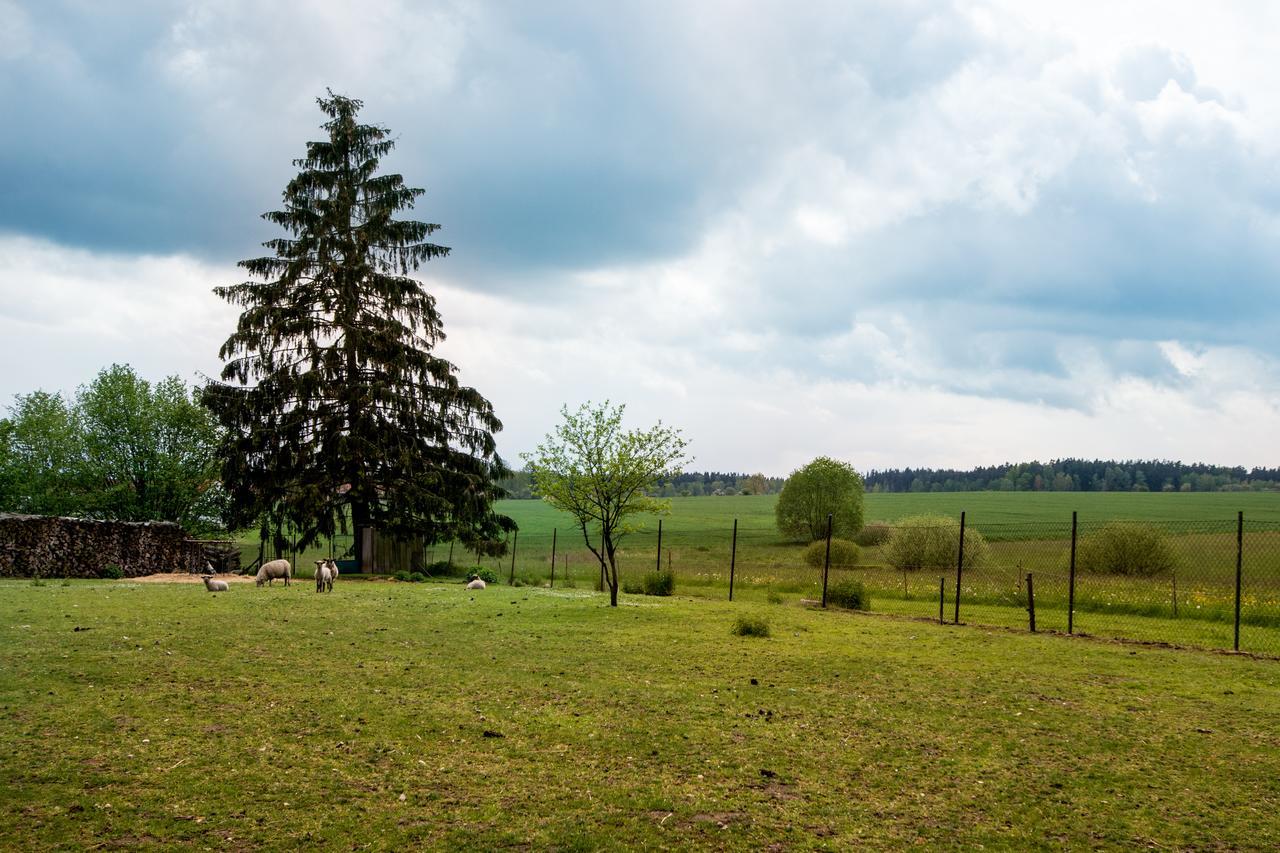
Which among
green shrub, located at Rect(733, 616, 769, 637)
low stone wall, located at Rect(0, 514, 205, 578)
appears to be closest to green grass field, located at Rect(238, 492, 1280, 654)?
green shrub, located at Rect(733, 616, 769, 637)

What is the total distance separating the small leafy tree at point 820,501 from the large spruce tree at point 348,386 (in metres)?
31.3

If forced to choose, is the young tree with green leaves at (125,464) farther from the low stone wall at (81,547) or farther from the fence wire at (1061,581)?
the fence wire at (1061,581)

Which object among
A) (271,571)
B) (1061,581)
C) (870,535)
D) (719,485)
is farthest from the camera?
(719,485)

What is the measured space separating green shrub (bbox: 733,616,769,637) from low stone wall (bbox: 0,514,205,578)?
78.0 feet

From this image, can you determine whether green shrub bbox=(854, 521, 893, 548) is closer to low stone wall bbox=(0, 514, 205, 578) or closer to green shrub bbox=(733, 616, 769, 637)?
low stone wall bbox=(0, 514, 205, 578)

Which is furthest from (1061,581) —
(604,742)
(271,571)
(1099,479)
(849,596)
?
(1099,479)

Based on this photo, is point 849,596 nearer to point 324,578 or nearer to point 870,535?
point 324,578

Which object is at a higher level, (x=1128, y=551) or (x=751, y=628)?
(x=1128, y=551)

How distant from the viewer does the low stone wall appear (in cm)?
2641

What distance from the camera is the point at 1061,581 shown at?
28.0 meters

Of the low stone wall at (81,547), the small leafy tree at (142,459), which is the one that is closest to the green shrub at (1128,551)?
the low stone wall at (81,547)

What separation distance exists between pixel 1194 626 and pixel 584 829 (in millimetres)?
18687

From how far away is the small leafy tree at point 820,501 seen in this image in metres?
58.9

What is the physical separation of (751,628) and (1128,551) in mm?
21538
